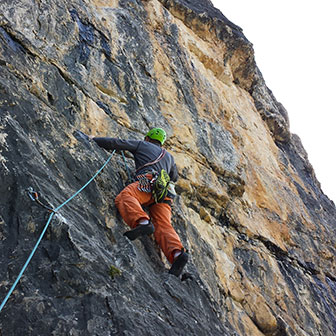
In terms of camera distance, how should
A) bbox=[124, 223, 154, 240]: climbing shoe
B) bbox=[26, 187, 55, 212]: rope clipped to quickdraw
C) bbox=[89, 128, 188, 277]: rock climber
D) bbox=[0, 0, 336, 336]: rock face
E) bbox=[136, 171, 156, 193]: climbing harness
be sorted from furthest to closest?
bbox=[136, 171, 156, 193]: climbing harness
bbox=[89, 128, 188, 277]: rock climber
bbox=[124, 223, 154, 240]: climbing shoe
bbox=[26, 187, 55, 212]: rope clipped to quickdraw
bbox=[0, 0, 336, 336]: rock face

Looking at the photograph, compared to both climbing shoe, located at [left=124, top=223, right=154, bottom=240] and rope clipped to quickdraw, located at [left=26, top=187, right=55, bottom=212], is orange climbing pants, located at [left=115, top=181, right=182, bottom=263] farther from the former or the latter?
rope clipped to quickdraw, located at [left=26, top=187, right=55, bottom=212]

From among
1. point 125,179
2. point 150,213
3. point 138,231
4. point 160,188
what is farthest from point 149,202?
point 138,231

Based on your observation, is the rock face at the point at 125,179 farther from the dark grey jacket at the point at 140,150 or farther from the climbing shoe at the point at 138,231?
the dark grey jacket at the point at 140,150

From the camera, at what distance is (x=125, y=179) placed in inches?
235

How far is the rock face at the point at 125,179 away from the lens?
134 inches

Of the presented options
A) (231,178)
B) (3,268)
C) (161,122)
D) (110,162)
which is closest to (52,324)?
(3,268)

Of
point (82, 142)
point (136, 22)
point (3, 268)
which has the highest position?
point (136, 22)

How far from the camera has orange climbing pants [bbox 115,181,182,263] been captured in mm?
4746

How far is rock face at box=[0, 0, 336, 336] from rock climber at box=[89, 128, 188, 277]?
0.18m

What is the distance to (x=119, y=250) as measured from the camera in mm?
4336

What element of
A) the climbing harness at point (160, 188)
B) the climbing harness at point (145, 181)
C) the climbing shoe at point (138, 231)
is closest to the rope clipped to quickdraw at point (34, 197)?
the climbing shoe at point (138, 231)

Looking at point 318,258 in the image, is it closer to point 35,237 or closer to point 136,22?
point 136,22

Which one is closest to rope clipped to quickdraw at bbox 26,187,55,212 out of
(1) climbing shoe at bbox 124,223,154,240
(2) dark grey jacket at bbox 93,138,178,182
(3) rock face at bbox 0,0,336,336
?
(3) rock face at bbox 0,0,336,336

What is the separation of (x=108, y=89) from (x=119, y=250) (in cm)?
417
